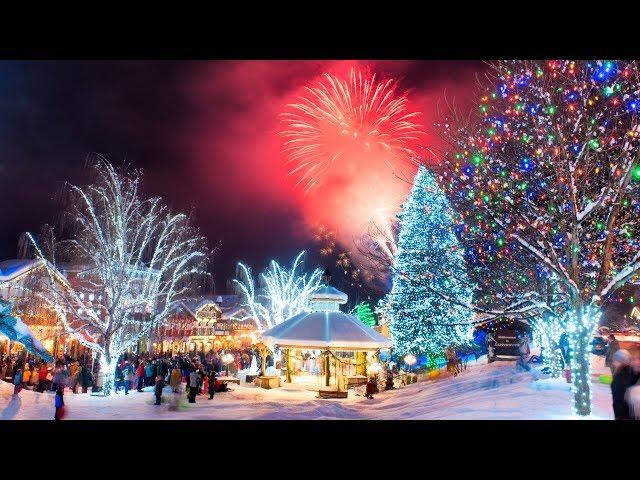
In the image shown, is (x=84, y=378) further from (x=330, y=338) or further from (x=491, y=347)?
(x=491, y=347)

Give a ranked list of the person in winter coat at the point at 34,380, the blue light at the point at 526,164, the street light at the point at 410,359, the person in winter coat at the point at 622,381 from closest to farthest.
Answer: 1. the person in winter coat at the point at 622,381
2. the blue light at the point at 526,164
3. the person in winter coat at the point at 34,380
4. the street light at the point at 410,359

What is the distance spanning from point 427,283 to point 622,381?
14855 millimetres

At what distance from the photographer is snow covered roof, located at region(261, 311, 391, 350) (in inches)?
697

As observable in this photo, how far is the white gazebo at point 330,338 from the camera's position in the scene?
17.8 metres

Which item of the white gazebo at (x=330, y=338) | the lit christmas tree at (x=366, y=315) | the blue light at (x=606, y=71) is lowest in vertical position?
the white gazebo at (x=330, y=338)

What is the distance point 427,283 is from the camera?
23.8m

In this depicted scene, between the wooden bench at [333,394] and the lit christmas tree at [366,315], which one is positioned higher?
the lit christmas tree at [366,315]

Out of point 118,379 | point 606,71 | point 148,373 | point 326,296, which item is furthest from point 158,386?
point 606,71

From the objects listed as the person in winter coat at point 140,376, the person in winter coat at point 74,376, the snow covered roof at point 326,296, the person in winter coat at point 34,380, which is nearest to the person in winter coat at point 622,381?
the snow covered roof at point 326,296

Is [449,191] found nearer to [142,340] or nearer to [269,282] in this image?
[269,282]

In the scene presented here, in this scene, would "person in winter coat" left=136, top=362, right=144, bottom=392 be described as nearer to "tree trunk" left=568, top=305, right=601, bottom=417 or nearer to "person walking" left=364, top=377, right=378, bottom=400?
"person walking" left=364, top=377, right=378, bottom=400

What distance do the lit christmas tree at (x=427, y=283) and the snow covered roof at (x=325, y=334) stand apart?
5.42m

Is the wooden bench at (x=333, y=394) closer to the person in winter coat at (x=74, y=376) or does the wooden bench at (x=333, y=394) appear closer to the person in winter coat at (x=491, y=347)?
the person in winter coat at (x=74, y=376)

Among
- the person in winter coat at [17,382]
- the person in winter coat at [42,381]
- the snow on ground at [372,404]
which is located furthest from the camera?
the person in winter coat at [42,381]
